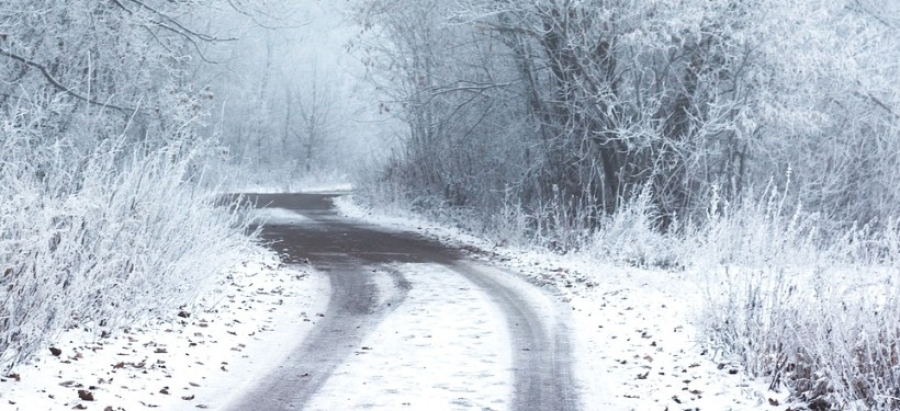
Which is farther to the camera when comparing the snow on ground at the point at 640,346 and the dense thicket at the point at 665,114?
the dense thicket at the point at 665,114

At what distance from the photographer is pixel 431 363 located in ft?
26.2

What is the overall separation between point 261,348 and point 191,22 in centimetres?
1633

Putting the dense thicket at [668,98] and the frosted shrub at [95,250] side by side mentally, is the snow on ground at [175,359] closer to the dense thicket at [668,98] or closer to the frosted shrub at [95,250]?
the frosted shrub at [95,250]

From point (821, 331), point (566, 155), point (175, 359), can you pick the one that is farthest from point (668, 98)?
point (175, 359)

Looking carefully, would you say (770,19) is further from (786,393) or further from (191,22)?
(191,22)

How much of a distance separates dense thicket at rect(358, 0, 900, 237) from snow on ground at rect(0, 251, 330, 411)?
7292mm

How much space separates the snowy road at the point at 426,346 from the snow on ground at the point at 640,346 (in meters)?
0.29

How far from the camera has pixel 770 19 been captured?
1622cm

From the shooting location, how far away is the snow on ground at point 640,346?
6930 mm

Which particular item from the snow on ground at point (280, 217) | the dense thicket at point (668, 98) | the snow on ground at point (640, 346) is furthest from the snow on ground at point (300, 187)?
the snow on ground at point (640, 346)

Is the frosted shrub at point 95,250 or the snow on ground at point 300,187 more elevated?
the frosted shrub at point 95,250

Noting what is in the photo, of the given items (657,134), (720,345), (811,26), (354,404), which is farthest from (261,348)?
(811,26)

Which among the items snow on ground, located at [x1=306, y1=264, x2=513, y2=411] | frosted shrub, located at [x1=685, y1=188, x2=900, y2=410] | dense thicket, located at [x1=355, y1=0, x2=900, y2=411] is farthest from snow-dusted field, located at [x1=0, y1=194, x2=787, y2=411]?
dense thicket, located at [x1=355, y1=0, x2=900, y2=411]

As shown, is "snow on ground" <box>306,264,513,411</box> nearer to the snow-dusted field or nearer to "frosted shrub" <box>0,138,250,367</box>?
the snow-dusted field
